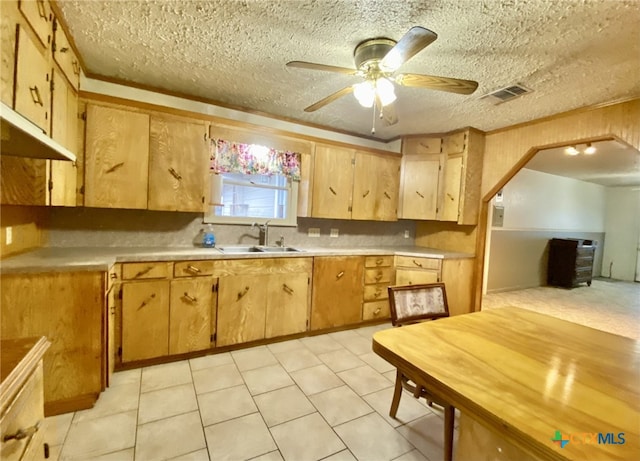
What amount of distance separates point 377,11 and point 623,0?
1152mm

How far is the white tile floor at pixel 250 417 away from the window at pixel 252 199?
1.43m

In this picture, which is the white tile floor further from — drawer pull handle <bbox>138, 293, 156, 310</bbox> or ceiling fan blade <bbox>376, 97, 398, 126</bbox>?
ceiling fan blade <bbox>376, 97, 398, 126</bbox>

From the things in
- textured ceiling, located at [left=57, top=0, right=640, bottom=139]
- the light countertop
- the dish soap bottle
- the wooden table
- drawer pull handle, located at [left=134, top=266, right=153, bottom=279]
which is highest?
textured ceiling, located at [left=57, top=0, right=640, bottom=139]

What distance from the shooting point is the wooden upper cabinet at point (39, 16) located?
1.30 metres

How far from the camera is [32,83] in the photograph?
140 centimetres

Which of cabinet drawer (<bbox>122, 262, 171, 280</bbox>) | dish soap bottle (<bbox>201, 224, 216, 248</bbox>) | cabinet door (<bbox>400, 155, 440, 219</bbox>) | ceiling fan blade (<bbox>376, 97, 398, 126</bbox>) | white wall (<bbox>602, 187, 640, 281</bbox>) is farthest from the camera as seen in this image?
white wall (<bbox>602, 187, 640, 281</bbox>)

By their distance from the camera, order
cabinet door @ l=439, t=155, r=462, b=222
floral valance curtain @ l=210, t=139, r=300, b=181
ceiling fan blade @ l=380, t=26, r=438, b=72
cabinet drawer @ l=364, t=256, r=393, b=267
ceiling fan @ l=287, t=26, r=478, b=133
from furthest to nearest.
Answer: cabinet door @ l=439, t=155, r=462, b=222, cabinet drawer @ l=364, t=256, r=393, b=267, floral valance curtain @ l=210, t=139, r=300, b=181, ceiling fan @ l=287, t=26, r=478, b=133, ceiling fan blade @ l=380, t=26, r=438, b=72

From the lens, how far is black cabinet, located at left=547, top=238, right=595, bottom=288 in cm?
577

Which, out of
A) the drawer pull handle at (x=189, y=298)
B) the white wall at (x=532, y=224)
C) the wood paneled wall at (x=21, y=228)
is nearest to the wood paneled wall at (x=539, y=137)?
the white wall at (x=532, y=224)

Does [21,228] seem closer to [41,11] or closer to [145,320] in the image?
[145,320]

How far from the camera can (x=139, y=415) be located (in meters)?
1.74

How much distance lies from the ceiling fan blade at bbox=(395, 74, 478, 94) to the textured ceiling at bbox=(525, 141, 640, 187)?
9.39 ft

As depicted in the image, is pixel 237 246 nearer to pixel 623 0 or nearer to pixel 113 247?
pixel 113 247

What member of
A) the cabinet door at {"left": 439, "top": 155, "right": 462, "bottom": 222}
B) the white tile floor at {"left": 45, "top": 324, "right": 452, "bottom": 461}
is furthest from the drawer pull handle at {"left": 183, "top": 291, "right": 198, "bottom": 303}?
the cabinet door at {"left": 439, "top": 155, "right": 462, "bottom": 222}
